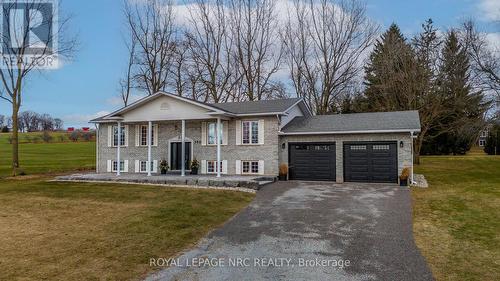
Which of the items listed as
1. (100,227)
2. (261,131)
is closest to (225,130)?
(261,131)

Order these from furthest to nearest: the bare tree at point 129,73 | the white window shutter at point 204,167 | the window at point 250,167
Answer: the bare tree at point 129,73 < the white window shutter at point 204,167 < the window at point 250,167

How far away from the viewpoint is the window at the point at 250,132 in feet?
59.4

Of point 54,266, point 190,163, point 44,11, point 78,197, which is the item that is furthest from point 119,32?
point 54,266

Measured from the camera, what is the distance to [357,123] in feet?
56.1

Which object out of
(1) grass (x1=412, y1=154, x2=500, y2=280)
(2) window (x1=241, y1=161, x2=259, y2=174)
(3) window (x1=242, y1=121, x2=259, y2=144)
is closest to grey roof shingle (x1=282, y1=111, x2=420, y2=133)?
(3) window (x1=242, y1=121, x2=259, y2=144)

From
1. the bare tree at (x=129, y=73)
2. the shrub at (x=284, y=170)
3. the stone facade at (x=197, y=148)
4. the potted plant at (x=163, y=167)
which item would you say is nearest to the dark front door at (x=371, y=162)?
the shrub at (x=284, y=170)

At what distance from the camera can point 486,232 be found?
8086 mm

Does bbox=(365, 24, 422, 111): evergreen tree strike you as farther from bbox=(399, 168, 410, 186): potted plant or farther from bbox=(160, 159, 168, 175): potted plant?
bbox=(160, 159, 168, 175): potted plant

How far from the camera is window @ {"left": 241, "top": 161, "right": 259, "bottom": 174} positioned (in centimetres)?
1798

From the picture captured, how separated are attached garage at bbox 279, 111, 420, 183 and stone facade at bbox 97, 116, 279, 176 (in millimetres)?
641

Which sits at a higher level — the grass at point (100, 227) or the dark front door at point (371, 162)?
the dark front door at point (371, 162)

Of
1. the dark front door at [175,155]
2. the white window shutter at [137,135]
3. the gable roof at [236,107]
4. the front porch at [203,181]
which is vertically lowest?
the front porch at [203,181]

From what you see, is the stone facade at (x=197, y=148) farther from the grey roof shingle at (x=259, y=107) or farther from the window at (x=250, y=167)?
the grey roof shingle at (x=259, y=107)

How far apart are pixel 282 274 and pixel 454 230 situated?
512 cm
